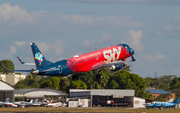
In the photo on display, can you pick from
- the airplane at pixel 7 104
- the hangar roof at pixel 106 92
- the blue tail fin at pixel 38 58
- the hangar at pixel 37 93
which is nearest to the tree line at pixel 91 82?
the hangar at pixel 37 93

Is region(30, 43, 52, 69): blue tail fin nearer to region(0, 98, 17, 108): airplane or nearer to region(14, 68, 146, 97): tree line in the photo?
region(0, 98, 17, 108): airplane

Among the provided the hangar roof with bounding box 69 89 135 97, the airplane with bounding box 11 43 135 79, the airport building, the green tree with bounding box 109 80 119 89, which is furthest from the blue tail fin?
the green tree with bounding box 109 80 119 89

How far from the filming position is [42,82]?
169 metres

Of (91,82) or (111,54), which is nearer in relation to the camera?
(111,54)

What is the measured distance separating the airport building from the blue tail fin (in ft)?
182

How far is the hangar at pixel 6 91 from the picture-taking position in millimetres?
130250

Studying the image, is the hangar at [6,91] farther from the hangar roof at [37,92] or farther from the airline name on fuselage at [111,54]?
the airline name on fuselage at [111,54]

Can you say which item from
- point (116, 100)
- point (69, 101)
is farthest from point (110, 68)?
point (116, 100)

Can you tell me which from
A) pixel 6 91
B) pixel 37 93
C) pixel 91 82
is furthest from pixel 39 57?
pixel 91 82

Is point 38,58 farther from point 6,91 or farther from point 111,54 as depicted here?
point 6,91

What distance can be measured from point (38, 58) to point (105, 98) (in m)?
71.8

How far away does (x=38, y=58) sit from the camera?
86.2 meters

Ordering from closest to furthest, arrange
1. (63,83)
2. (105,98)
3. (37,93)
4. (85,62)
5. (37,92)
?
(85,62)
(37,93)
(37,92)
(105,98)
(63,83)

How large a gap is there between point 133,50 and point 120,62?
9012mm
